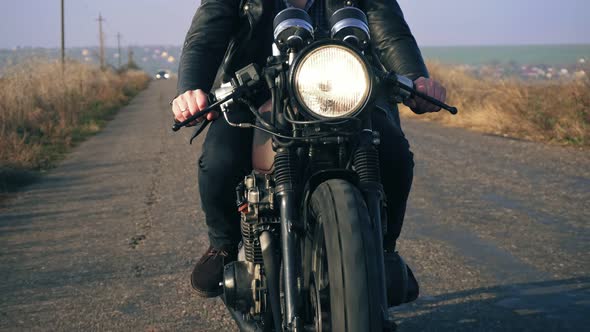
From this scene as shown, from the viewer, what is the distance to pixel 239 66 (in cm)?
322

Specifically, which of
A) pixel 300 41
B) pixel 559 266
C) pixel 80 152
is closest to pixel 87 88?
pixel 80 152

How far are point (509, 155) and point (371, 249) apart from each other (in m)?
8.70

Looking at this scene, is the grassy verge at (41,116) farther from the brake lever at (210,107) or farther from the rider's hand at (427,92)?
the rider's hand at (427,92)

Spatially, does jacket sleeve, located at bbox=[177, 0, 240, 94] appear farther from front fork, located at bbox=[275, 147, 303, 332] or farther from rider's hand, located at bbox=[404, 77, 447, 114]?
rider's hand, located at bbox=[404, 77, 447, 114]

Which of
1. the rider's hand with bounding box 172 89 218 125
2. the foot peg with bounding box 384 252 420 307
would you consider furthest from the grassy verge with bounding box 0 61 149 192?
the foot peg with bounding box 384 252 420 307

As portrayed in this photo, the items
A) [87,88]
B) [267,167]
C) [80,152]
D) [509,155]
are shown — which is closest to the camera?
[267,167]

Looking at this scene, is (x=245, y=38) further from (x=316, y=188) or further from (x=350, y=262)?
(x=350, y=262)

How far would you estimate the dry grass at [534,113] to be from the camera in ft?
41.0

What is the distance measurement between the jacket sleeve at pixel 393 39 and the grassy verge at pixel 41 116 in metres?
6.58

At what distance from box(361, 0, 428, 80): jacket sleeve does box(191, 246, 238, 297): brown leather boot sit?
105 cm

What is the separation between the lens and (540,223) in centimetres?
627

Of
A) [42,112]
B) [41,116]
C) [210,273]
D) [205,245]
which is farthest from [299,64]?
[42,112]

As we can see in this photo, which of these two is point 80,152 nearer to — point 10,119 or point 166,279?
point 10,119

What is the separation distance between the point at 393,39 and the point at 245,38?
61cm
